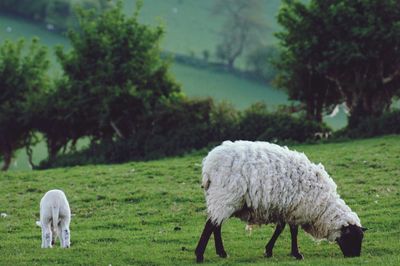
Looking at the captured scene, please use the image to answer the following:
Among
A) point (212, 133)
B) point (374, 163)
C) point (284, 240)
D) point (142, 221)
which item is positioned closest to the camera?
point (284, 240)

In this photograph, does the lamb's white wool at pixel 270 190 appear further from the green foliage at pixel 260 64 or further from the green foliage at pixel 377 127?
the green foliage at pixel 260 64

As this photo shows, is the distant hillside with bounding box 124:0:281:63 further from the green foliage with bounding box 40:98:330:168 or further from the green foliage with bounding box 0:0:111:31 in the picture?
the green foliage with bounding box 40:98:330:168

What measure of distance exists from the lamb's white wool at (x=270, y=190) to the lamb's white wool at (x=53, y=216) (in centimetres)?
341

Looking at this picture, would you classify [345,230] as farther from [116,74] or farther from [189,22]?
[189,22]

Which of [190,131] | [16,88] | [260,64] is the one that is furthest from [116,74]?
[260,64]

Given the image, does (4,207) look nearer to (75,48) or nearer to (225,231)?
(225,231)

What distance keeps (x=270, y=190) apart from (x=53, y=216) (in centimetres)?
496

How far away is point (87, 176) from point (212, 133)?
12.0m

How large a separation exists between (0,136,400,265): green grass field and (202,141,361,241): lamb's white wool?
84 centimetres

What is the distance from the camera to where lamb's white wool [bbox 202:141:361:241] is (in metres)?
18.0

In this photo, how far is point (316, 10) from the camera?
44.6 metres

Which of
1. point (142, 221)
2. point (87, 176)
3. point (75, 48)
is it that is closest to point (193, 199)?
point (142, 221)

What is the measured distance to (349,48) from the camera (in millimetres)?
43219

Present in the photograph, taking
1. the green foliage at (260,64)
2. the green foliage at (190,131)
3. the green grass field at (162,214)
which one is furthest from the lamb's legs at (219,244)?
the green foliage at (260,64)
